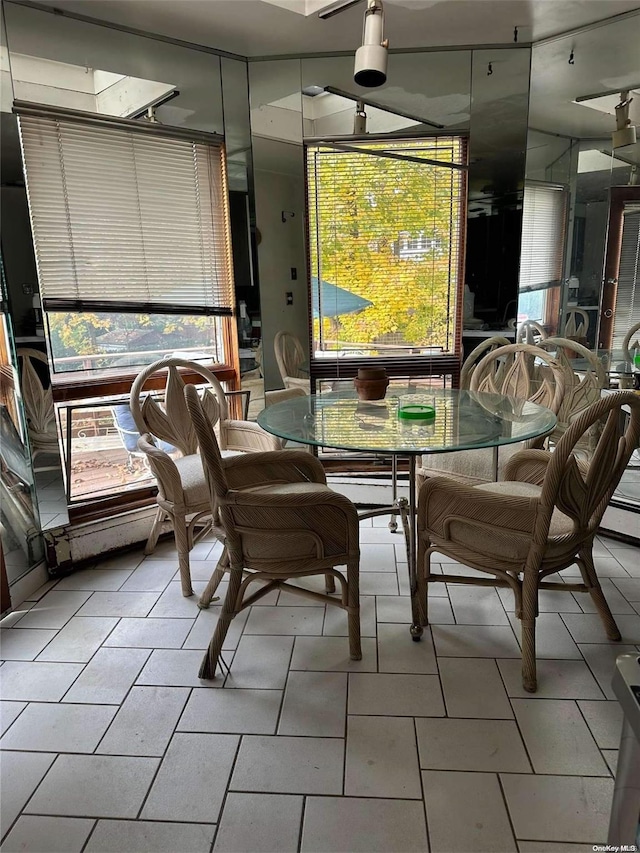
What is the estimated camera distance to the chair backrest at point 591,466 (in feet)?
5.21

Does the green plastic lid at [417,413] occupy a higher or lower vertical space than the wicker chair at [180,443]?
higher

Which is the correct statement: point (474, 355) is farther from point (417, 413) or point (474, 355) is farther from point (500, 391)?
point (417, 413)

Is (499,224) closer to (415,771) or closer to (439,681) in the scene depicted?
(439,681)

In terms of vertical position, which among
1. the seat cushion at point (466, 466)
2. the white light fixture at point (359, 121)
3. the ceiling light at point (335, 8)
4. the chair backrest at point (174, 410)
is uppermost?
the ceiling light at point (335, 8)

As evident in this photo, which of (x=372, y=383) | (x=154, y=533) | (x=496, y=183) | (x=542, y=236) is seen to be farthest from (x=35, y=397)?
(x=542, y=236)

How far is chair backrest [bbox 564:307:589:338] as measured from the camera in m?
3.07

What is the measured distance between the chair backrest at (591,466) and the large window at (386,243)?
1698 mm

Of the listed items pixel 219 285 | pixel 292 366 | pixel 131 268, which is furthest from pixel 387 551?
pixel 131 268

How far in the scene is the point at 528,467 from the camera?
2.32 m

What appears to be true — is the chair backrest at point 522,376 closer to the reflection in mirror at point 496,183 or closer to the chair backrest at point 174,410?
the reflection in mirror at point 496,183

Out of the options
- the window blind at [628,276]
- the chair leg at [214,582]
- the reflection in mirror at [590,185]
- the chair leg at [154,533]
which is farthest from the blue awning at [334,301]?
the chair leg at [214,582]

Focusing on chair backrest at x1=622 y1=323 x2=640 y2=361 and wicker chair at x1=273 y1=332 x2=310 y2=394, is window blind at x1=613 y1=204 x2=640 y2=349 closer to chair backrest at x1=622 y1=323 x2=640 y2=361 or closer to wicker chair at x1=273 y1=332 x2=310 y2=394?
chair backrest at x1=622 y1=323 x2=640 y2=361

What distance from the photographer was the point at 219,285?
126 inches

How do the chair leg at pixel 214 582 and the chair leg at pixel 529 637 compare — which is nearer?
the chair leg at pixel 529 637
